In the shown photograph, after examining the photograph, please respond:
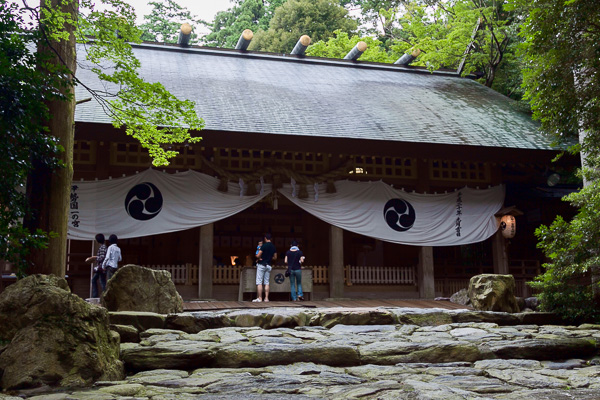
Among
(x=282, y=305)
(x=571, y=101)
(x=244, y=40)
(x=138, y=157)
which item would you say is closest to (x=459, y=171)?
(x=282, y=305)

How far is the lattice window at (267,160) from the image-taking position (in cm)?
1381

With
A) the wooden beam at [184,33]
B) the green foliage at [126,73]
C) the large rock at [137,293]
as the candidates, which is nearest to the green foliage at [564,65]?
the green foliage at [126,73]

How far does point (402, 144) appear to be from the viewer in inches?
522

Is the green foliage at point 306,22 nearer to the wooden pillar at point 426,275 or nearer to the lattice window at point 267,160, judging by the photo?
the lattice window at point 267,160

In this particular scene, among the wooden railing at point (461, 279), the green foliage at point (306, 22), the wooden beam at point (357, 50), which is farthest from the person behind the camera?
the green foliage at point (306, 22)

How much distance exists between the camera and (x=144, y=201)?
12812mm

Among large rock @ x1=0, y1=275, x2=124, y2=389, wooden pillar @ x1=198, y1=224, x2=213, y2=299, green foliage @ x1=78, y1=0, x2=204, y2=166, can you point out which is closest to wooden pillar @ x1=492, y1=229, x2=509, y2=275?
wooden pillar @ x1=198, y1=224, x2=213, y2=299

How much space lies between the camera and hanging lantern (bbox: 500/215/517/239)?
1443 centimetres

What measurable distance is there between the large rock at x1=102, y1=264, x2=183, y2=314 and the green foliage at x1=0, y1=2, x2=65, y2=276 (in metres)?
1.56

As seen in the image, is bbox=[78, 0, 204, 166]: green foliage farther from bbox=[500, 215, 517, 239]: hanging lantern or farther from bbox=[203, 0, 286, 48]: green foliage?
bbox=[203, 0, 286, 48]: green foliage

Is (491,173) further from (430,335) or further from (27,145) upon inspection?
(27,145)

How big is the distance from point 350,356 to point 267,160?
8244mm

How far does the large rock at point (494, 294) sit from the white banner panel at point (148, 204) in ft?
20.1

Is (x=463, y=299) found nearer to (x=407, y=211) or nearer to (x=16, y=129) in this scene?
(x=407, y=211)
